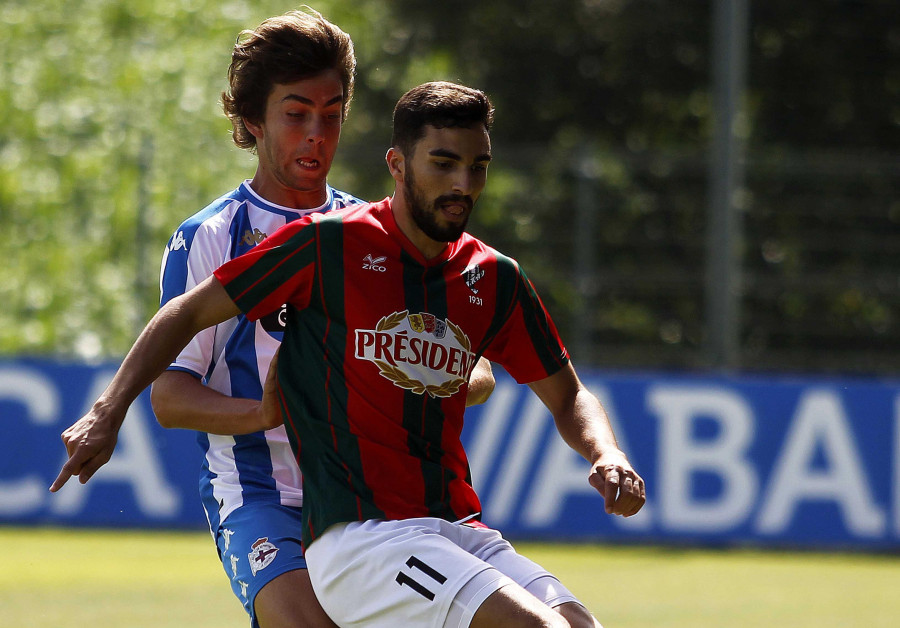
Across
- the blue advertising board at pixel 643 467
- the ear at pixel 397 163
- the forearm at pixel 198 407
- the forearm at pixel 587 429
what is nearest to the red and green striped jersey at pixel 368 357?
the ear at pixel 397 163

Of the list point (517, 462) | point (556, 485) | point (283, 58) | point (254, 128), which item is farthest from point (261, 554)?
point (556, 485)

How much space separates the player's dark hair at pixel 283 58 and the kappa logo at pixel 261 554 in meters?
1.33

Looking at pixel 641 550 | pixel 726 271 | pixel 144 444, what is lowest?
pixel 641 550

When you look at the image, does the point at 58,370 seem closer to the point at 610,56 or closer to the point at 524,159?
the point at 524,159

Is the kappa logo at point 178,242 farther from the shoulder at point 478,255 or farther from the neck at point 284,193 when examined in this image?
the shoulder at point 478,255

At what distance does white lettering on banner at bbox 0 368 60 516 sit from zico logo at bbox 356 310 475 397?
820cm

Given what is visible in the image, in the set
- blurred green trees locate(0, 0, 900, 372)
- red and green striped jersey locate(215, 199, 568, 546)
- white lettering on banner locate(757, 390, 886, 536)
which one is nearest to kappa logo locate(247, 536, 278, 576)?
red and green striped jersey locate(215, 199, 568, 546)

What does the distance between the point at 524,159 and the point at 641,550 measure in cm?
412

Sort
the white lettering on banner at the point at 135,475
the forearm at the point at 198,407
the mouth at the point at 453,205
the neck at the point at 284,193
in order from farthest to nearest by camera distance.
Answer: the white lettering on banner at the point at 135,475
the neck at the point at 284,193
the forearm at the point at 198,407
the mouth at the point at 453,205

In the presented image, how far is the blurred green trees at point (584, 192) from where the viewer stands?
45.8 feet

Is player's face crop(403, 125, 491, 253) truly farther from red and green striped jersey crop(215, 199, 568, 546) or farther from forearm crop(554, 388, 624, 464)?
forearm crop(554, 388, 624, 464)

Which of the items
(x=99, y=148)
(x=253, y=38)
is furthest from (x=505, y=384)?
(x=253, y=38)

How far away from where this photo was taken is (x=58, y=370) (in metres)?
11.4

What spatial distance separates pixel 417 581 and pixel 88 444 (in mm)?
852
